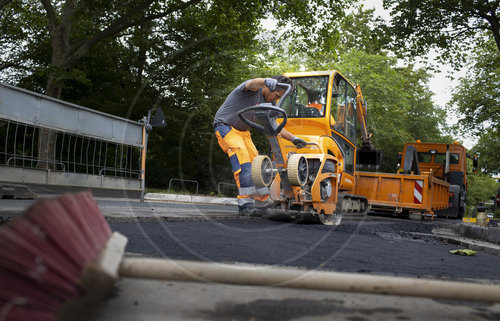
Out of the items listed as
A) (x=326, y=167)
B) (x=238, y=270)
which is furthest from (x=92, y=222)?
(x=326, y=167)

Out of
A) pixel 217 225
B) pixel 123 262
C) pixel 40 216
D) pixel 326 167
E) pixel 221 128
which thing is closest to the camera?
pixel 40 216

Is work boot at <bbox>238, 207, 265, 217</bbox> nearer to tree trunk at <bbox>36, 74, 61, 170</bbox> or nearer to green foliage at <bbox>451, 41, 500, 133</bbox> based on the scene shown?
tree trunk at <bbox>36, 74, 61, 170</bbox>

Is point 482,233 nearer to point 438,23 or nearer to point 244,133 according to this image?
point 244,133

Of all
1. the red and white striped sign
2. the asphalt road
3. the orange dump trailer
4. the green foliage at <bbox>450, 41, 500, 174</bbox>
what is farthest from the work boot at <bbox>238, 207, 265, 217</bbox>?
the green foliage at <bbox>450, 41, 500, 174</bbox>

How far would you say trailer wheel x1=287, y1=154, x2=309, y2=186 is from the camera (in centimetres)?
675

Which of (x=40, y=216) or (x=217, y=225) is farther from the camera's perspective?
(x=217, y=225)

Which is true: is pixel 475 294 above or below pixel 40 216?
below

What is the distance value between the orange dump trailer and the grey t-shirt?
7.50 metres

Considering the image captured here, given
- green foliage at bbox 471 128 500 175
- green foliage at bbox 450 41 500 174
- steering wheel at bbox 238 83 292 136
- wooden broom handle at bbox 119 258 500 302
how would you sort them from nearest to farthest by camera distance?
wooden broom handle at bbox 119 258 500 302
steering wheel at bbox 238 83 292 136
green foliage at bbox 450 41 500 174
green foliage at bbox 471 128 500 175

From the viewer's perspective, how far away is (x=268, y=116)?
6520 millimetres

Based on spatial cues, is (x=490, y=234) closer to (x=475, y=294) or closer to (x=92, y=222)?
(x=475, y=294)

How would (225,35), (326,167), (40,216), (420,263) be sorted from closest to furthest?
(40,216) → (420,263) → (326,167) → (225,35)

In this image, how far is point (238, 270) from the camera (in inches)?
70.4

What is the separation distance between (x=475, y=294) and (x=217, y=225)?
12.2 feet
